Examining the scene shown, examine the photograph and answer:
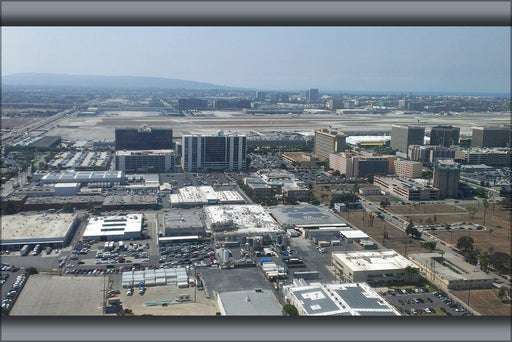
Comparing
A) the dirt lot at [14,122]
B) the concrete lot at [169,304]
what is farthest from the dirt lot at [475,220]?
the dirt lot at [14,122]

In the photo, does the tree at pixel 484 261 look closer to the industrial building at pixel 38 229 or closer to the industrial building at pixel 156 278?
the industrial building at pixel 156 278

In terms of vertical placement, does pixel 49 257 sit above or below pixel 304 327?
below

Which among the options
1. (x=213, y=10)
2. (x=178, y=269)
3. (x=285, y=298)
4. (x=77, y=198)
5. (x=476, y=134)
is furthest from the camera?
(x=476, y=134)

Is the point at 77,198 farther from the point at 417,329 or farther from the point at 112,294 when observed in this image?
the point at 417,329

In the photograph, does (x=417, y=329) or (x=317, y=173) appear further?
(x=317, y=173)

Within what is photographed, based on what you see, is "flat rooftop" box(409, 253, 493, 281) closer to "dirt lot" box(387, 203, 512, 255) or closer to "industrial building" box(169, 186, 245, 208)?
"dirt lot" box(387, 203, 512, 255)

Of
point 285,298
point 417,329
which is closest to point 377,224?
point 285,298

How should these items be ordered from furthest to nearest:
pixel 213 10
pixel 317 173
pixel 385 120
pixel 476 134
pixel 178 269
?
pixel 385 120, pixel 476 134, pixel 317 173, pixel 178 269, pixel 213 10
